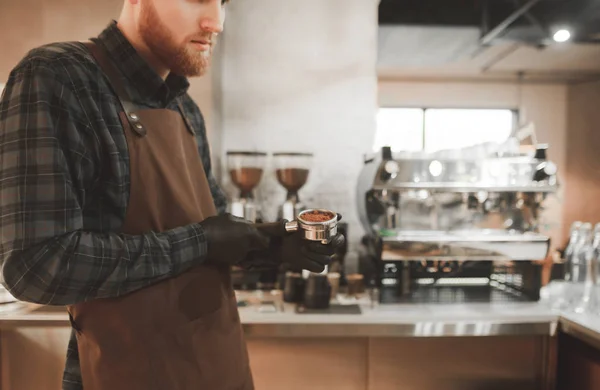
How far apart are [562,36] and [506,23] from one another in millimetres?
339

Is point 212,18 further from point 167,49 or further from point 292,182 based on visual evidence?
point 292,182

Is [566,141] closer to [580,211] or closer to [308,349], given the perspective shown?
[580,211]

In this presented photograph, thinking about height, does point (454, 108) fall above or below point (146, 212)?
above

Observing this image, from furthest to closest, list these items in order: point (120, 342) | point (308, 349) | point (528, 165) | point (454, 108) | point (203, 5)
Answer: point (454, 108)
point (528, 165)
point (308, 349)
point (203, 5)
point (120, 342)

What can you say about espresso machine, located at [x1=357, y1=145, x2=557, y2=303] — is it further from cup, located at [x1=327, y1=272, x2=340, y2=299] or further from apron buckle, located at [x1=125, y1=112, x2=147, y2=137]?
apron buckle, located at [x1=125, y1=112, x2=147, y2=137]

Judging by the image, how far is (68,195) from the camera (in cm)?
77

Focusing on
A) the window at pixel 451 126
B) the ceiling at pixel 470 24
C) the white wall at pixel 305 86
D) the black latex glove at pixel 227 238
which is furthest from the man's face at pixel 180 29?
the window at pixel 451 126

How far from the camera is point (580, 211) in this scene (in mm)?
5066

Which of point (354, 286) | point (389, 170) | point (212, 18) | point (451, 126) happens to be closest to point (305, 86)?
point (389, 170)

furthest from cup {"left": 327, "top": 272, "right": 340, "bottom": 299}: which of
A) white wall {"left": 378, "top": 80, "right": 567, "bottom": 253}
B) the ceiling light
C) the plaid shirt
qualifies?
white wall {"left": 378, "top": 80, "right": 567, "bottom": 253}

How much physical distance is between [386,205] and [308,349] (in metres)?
0.74

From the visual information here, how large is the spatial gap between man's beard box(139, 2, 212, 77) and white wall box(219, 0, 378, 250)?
1456 millimetres

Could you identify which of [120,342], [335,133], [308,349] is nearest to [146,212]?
[120,342]

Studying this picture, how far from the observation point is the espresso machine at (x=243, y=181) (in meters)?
2.12
